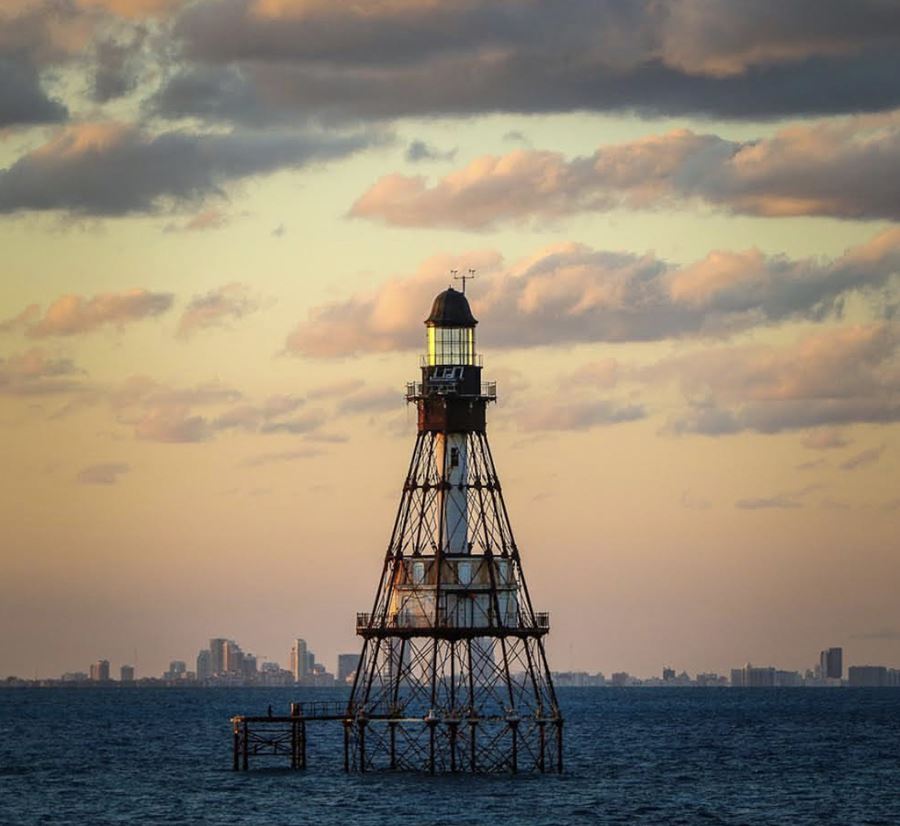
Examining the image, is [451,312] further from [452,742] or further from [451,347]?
[452,742]

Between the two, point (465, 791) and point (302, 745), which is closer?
point (465, 791)

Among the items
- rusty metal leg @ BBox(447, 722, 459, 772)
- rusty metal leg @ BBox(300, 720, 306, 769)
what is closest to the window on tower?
rusty metal leg @ BBox(447, 722, 459, 772)

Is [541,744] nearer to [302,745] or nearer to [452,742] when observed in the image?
[452,742]

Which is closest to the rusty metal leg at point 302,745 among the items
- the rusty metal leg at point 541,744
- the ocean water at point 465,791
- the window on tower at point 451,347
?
the ocean water at point 465,791

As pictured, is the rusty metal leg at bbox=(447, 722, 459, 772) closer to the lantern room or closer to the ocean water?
the ocean water

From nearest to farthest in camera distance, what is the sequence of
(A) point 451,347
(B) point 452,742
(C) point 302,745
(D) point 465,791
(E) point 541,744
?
(D) point 465,791 < (B) point 452,742 < (A) point 451,347 < (E) point 541,744 < (C) point 302,745

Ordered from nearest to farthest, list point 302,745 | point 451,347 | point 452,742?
point 452,742
point 451,347
point 302,745

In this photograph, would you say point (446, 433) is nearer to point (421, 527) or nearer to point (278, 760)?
point (421, 527)

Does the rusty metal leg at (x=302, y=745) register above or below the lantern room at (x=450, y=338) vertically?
below

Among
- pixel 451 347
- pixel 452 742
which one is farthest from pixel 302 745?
pixel 451 347

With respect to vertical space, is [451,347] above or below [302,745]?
above

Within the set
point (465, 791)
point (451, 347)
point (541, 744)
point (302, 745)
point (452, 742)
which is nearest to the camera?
point (465, 791)

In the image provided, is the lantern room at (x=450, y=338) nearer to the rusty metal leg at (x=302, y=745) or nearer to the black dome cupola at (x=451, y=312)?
the black dome cupola at (x=451, y=312)

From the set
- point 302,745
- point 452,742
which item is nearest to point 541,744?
point 452,742
